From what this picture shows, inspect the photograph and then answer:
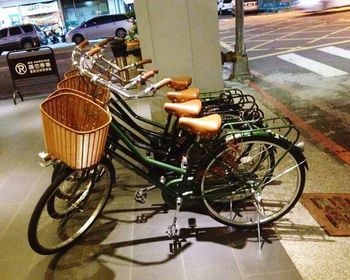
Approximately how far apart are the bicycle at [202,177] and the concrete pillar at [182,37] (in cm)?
148

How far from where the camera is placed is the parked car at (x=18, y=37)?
22719mm

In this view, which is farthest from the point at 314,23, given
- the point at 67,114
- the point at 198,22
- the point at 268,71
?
the point at 67,114

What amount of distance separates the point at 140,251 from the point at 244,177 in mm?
1082

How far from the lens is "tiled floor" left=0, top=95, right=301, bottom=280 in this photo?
2.89 meters

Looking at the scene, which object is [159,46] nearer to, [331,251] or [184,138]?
[184,138]

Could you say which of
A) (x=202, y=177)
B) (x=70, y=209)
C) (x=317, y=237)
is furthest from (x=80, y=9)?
(x=317, y=237)

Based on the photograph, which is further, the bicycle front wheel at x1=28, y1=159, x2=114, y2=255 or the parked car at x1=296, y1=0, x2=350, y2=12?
the parked car at x1=296, y1=0, x2=350, y2=12

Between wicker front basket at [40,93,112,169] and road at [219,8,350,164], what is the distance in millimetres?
2928

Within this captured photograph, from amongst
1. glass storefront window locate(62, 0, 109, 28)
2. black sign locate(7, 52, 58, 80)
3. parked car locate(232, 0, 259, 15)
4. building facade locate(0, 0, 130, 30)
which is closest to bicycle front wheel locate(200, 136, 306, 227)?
black sign locate(7, 52, 58, 80)

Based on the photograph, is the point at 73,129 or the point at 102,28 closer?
the point at 73,129

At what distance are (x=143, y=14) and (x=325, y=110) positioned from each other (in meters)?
3.31

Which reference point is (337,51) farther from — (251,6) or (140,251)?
(251,6)

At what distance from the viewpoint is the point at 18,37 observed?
2289cm

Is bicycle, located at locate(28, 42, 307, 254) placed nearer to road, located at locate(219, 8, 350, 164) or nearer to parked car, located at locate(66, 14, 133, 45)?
road, located at locate(219, 8, 350, 164)
